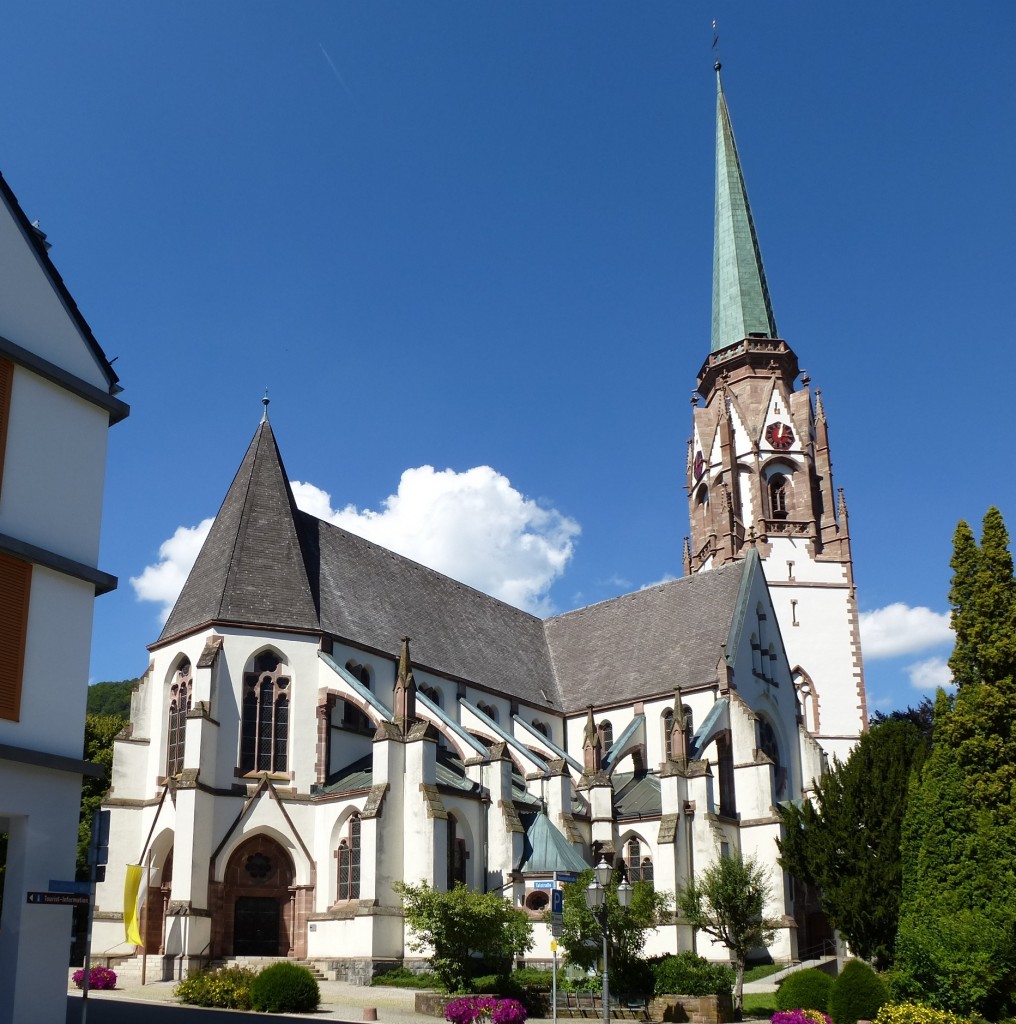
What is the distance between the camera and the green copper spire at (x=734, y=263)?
6444 centimetres

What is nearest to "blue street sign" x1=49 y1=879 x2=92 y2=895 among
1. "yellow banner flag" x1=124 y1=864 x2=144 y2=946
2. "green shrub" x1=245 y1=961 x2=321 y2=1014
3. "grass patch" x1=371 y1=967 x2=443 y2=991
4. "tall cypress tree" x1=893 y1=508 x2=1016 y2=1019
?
"green shrub" x1=245 y1=961 x2=321 y2=1014

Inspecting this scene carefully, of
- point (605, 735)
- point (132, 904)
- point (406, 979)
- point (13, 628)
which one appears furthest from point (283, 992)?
point (605, 735)

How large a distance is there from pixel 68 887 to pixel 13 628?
3.51 m

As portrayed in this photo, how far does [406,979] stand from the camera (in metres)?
30.5

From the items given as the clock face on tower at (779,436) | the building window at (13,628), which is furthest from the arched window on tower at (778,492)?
the building window at (13,628)

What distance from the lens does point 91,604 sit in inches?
670

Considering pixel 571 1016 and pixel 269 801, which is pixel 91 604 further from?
pixel 269 801

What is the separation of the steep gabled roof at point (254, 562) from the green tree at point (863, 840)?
17.1 m

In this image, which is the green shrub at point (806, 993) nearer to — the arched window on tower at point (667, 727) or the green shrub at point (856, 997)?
the green shrub at point (856, 997)

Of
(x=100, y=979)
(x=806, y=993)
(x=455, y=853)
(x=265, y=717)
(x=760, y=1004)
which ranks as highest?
(x=265, y=717)

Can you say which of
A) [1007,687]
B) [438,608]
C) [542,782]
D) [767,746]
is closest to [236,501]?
[438,608]

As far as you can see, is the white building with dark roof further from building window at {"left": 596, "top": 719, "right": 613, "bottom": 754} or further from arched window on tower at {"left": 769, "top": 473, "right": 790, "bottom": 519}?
arched window on tower at {"left": 769, "top": 473, "right": 790, "bottom": 519}

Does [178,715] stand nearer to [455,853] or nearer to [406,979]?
[455,853]

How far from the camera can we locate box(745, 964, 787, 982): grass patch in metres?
36.5
